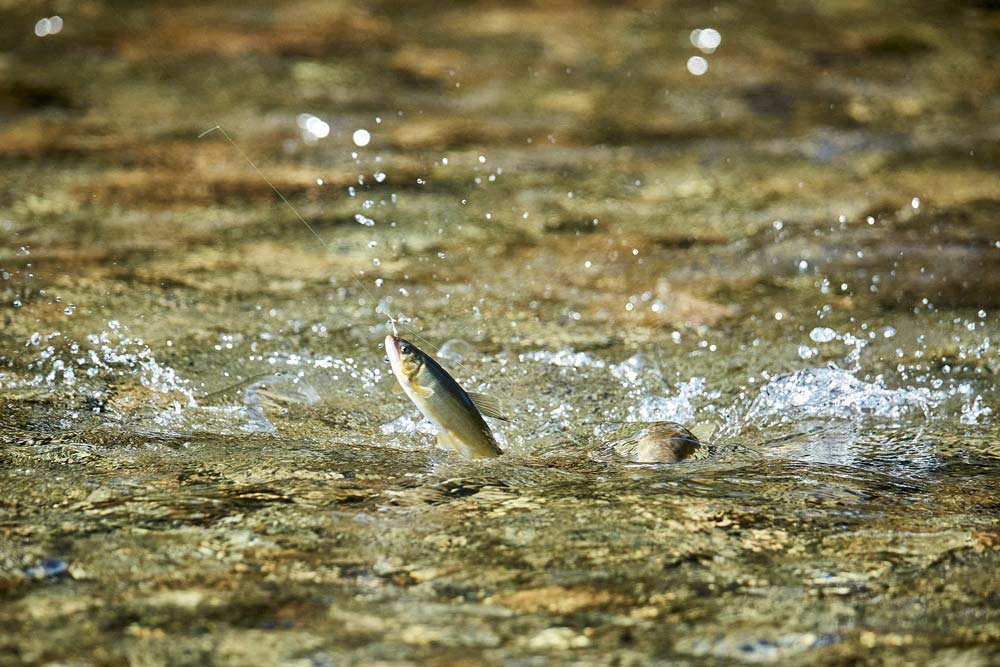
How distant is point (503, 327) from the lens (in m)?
5.24

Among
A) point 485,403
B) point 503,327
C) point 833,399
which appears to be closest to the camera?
point 485,403

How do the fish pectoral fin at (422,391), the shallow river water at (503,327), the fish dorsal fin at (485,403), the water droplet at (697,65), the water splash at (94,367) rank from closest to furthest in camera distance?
1. the shallow river water at (503,327)
2. the fish pectoral fin at (422,391)
3. the fish dorsal fin at (485,403)
4. the water splash at (94,367)
5. the water droplet at (697,65)

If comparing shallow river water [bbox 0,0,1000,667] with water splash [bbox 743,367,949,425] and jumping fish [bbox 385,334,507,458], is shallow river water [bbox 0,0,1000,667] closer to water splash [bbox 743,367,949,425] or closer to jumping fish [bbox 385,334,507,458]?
water splash [bbox 743,367,949,425]

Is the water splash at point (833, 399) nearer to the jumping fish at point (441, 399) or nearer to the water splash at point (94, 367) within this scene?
the jumping fish at point (441, 399)

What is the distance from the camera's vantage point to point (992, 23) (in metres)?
9.28

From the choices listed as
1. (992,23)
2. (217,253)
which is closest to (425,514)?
(217,253)

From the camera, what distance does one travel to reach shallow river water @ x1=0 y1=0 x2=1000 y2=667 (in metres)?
2.77

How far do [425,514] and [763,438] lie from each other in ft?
4.97

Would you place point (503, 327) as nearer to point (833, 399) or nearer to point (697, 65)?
point (833, 399)

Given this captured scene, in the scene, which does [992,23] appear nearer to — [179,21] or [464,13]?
[464,13]

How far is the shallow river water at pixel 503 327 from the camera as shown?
9.08 ft

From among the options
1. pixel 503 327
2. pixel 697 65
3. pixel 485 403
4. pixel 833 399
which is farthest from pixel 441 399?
pixel 697 65

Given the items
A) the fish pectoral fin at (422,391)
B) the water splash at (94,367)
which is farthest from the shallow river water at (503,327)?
the fish pectoral fin at (422,391)

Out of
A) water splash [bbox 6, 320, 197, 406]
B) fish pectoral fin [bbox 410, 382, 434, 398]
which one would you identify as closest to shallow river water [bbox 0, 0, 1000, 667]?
water splash [bbox 6, 320, 197, 406]
